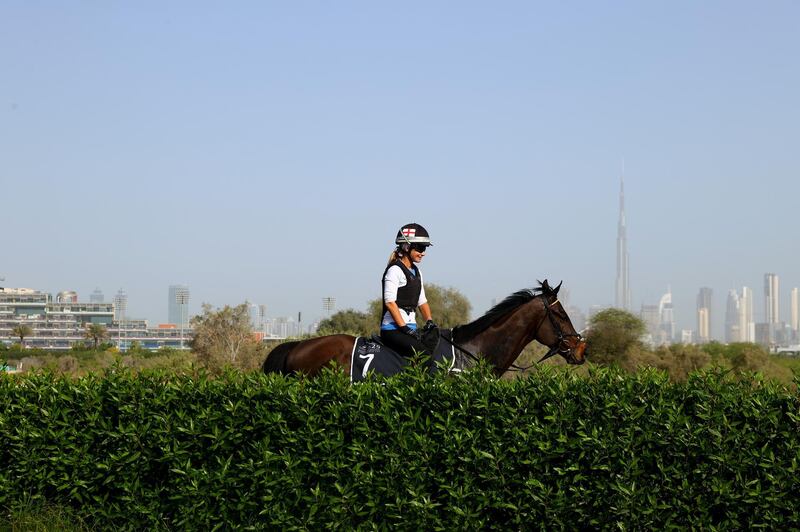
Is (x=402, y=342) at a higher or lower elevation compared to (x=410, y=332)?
lower

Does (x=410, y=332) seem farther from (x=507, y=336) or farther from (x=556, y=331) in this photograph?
(x=556, y=331)

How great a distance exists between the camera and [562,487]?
21.9 feet

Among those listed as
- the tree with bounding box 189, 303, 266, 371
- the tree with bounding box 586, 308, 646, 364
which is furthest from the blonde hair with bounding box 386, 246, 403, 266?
the tree with bounding box 586, 308, 646, 364

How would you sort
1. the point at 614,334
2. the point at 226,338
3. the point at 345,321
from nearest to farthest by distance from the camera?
the point at 226,338 < the point at 614,334 < the point at 345,321

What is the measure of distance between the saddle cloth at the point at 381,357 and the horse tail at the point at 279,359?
0.85m

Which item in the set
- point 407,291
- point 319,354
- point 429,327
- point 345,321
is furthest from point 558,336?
point 345,321

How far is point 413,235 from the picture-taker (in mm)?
10023

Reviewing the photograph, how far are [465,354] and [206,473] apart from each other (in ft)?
11.4

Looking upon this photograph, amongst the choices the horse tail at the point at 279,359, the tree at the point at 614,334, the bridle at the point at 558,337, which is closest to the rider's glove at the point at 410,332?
the horse tail at the point at 279,359

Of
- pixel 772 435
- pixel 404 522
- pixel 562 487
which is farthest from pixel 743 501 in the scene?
pixel 404 522

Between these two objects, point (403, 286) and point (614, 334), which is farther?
point (614, 334)

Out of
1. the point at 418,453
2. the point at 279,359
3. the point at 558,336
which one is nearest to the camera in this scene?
the point at 418,453

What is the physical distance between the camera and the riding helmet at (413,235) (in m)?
10.0

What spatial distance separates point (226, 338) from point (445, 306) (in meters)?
19.9
